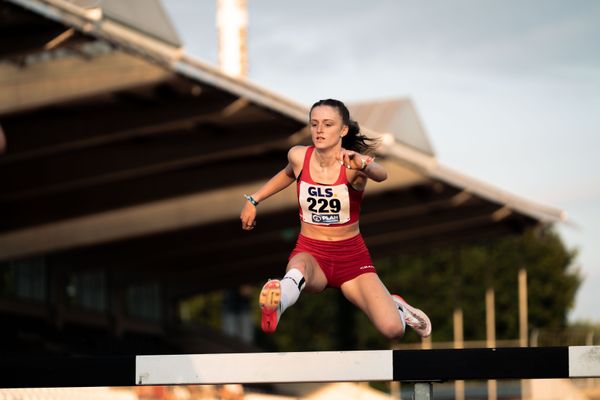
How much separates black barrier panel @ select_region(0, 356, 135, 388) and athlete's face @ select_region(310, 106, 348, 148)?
204 centimetres

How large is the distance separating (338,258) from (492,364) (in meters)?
2.09

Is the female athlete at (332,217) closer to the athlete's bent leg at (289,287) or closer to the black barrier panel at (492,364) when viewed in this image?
the athlete's bent leg at (289,287)

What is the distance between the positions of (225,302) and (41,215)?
27.6 meters

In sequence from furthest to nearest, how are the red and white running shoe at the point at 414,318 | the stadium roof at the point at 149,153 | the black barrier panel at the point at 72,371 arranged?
1. the stadium roof at the point at 149,153
2. the red and white running shoe at the point at 414,318
3. the black barrier panel at the point at 72,371

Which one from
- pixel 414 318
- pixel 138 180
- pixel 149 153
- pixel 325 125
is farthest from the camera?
pixel 138 180

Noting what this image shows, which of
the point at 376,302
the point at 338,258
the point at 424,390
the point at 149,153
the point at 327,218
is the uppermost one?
the point at 149,153

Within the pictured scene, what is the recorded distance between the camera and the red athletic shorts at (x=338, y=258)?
741cm

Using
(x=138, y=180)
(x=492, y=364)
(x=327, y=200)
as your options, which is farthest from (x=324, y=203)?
(x=138, y=180)

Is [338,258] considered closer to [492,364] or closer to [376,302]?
[376,302]

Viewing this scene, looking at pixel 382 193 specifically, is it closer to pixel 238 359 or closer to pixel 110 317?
pixel 110 317

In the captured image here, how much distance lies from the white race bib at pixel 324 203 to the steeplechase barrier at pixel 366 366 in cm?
188

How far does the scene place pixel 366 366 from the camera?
549 cm

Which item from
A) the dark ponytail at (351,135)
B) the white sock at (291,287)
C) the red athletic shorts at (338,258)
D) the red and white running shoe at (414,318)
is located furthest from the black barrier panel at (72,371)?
the red and white running shoe at (414,318)

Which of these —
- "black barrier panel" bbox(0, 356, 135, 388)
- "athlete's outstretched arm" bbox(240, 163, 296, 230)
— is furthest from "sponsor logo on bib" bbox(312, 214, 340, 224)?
"black barrier panel" bbox(0, 356, 135, 388)
